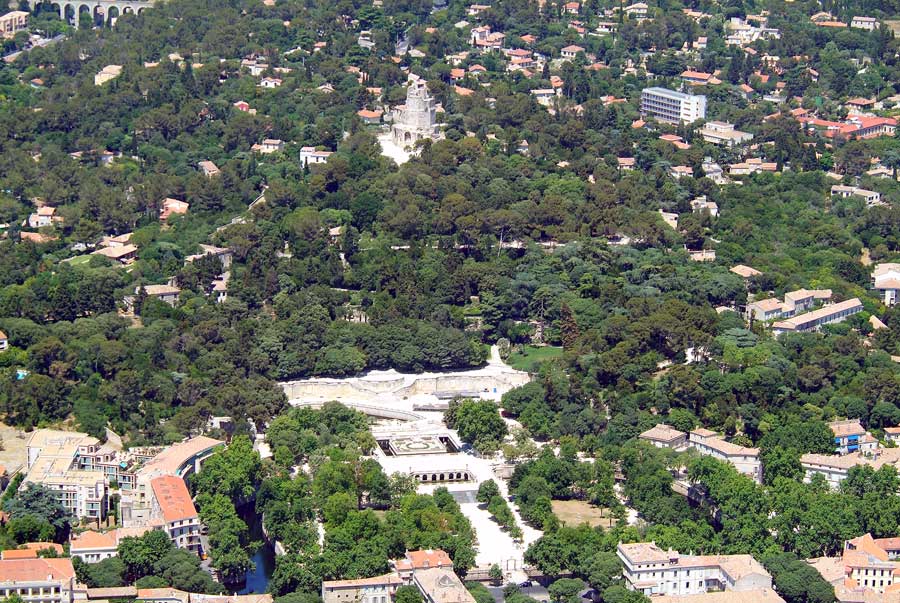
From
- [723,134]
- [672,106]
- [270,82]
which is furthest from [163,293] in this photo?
[672,106]

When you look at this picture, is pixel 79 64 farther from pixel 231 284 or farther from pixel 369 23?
pixel 231 284

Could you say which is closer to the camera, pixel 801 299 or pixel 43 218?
pixel 801 299

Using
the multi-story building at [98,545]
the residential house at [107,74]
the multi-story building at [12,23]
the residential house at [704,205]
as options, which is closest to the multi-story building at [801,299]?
the residential house at [704,205]

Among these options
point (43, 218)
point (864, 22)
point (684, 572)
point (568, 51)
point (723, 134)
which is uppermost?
point (684, 572)

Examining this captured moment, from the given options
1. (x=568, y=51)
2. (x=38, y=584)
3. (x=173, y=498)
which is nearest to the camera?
(x=38, y=584)

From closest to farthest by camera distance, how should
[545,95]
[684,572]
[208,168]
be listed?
[684,572], [208,168], [545,95]

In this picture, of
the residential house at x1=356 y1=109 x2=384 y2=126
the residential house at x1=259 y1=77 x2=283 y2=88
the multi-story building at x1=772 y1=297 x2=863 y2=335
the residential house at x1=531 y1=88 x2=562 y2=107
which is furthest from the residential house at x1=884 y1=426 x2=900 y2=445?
the residential house at x1=259 y1=77 x2=283 y2=88

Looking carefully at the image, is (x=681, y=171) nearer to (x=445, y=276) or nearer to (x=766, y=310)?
(x=766, y=310)
